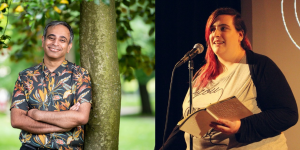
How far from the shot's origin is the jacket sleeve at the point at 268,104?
2.47m

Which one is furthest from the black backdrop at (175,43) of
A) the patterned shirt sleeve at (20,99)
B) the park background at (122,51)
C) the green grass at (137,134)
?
the green grass at (137,134)

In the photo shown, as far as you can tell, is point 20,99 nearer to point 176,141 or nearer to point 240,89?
point 176,141

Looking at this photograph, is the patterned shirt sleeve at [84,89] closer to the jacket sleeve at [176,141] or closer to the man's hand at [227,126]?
the jacket sleeve at [176,141]

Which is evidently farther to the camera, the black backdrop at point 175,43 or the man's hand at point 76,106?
the black backdrop at point 175,43

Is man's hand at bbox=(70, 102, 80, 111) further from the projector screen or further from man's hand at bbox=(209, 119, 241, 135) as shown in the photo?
the projector screen

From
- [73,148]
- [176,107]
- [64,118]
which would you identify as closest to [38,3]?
[64,118]

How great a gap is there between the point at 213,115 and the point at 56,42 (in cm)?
140

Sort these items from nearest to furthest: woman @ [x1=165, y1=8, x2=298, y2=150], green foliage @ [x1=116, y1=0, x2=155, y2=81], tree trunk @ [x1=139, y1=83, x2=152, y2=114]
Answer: woman @ [x1=165, y1=8, x2=298, y2=150], green foliage @ [x1=116, y1=0, x2=155, y2=81], tree trunk @ [x1=139, y1=83, x2=152, y2=114]

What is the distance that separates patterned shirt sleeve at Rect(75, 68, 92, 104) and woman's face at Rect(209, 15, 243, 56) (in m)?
1.10

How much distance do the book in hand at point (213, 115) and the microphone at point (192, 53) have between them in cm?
58

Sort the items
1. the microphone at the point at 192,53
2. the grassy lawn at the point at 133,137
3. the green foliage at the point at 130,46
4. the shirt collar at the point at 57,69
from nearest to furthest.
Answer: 1. the shirt collar at the point at 57,69
2. the microphone at the point at 192,53
3. the green foliage at the point at 130,46
4. the grassy lawn at the point at 133,137

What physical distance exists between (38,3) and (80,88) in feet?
3.37

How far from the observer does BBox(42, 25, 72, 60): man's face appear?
264 cm

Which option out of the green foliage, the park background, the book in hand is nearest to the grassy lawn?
the park background
